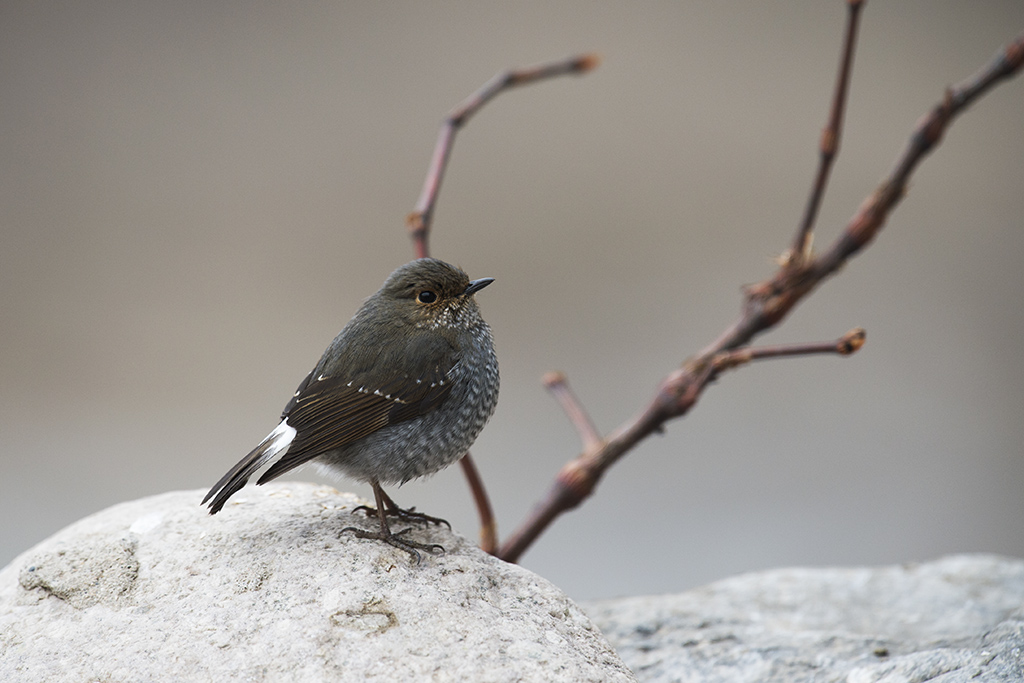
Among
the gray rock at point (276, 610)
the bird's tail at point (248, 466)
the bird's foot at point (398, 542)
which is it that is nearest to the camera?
the gray rock at point (276, 610)

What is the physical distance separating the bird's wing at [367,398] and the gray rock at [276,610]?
24 centimetres

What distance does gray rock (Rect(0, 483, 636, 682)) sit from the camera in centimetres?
169

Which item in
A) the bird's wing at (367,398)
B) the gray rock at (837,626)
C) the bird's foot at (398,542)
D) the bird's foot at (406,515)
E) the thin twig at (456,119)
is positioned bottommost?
the gray rock at (837,626)

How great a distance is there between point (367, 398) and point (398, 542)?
0.35 meters

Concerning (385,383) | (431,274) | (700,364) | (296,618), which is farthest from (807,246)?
(296,618)

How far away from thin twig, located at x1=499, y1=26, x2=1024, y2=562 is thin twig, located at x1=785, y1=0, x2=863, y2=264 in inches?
1.8

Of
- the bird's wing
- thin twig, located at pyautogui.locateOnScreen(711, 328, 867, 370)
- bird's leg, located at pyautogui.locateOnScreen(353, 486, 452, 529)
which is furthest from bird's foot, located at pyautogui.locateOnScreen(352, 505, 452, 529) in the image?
thin twig, located at pyautogui.locateOnScreen(711, 328, 867, 370)

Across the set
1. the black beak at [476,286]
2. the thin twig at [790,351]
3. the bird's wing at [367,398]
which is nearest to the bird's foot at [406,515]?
the bird's wing at [367,398]

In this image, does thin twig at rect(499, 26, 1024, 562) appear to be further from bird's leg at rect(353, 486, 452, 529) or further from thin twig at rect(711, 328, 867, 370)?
bird's leg at rect(353, 486, 452, 529)

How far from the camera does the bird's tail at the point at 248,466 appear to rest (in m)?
1.93

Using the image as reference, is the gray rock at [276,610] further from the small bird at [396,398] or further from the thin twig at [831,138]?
the thin twig at [831,138]

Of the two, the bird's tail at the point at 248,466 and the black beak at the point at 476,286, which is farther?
the black beak at the point at 476,286

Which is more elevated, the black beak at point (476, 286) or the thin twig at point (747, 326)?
the black beak at point (476, 286)

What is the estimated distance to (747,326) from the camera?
2258mm
